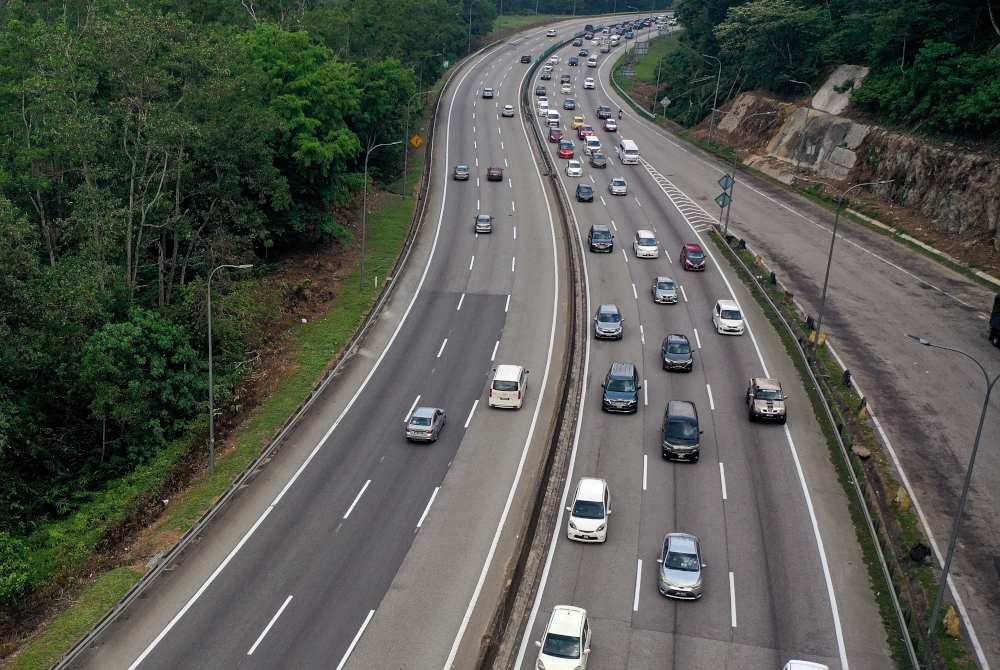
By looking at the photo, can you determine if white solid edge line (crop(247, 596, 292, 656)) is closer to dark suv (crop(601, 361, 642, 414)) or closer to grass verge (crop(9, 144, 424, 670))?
grass verge (crop(9, 144, 424, 670))

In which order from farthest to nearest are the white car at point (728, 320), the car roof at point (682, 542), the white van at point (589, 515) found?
1. the white car at point (728, 320)
2. the white van at point (589, 515)
3. the car roof at point (682, 542)

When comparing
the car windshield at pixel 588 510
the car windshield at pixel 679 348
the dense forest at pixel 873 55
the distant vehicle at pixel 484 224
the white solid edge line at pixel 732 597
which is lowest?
the white solid edge line at pixel 732 597

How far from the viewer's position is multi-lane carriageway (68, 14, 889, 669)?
3016cm

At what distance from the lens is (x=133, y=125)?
165 ft

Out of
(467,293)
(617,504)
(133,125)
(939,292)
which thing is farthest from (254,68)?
(939,292)

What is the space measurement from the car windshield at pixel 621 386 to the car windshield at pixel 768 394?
599cm

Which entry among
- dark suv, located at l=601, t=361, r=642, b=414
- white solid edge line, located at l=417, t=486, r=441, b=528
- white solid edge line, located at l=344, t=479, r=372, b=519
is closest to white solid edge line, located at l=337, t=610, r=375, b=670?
white solid edge line, located at l=417, t=486, r=441, b=528

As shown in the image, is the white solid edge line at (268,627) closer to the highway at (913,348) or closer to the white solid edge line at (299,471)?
the white solid edge line at (299,471)

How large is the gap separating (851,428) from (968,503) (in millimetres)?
6490

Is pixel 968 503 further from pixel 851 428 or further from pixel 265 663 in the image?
pixel 265 663

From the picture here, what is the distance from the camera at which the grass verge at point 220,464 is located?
31.3m

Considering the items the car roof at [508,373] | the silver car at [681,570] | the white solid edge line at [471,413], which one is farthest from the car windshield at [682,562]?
the car roof at [508,373]

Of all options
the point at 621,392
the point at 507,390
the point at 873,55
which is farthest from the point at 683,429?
the point at 873,55

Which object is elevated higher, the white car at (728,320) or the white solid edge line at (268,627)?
the white car at (728,320)
